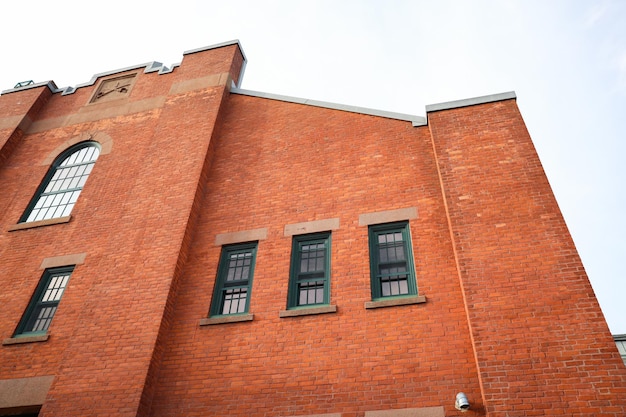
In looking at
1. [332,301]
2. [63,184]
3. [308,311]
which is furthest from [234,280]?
[63,184]

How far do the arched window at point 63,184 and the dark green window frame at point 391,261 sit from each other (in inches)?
341

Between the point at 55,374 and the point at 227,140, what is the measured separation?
23.3ft

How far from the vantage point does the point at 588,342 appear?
265 inches

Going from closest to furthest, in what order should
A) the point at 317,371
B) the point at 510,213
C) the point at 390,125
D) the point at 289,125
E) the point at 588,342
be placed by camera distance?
the point at 588,342 < the point at 317,371 < the point at 510,213 < the point at 390,125 < the point at 289,125

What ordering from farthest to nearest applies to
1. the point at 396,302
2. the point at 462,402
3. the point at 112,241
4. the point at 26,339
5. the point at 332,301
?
the point at 112,241
the point at 26,339
the point at 332,301
the point at 396,302
the point at 462,402

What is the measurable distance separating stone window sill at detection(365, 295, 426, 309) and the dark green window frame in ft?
0.93

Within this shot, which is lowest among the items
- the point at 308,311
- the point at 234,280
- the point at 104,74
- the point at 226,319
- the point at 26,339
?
the point at 26,339

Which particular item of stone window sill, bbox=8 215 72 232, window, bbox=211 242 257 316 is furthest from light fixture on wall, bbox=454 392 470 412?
stone window sill, bbox=8 215 72 232

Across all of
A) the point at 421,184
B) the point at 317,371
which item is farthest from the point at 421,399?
the point at 421,184

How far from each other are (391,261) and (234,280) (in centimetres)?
347

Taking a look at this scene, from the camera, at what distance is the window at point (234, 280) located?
9.51 m

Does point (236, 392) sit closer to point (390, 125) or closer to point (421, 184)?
point (421, 184)

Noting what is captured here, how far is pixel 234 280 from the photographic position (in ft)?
32.5

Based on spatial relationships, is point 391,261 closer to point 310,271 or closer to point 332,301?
point 332,301
